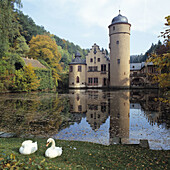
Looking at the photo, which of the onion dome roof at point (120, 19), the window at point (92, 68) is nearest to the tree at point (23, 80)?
the window at point (92, 68)

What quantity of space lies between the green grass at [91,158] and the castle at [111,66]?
34384 mm

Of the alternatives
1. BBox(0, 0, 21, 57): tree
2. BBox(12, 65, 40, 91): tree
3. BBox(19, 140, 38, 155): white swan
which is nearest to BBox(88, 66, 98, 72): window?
BBox(12, 65, 40, 91): tree

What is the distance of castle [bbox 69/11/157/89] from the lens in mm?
37344

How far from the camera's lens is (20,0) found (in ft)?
49.5

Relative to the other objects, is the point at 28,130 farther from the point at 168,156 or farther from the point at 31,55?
the point at 31,55

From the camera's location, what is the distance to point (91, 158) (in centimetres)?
390

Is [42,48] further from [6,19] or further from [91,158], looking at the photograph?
[91,158]

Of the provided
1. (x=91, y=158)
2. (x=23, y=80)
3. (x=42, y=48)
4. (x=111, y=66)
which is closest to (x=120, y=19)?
(x=111, y=66)

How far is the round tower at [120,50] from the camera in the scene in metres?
37.1

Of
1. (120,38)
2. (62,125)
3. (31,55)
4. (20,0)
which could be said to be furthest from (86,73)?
(62,125)

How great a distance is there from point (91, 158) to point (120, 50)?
120 ft

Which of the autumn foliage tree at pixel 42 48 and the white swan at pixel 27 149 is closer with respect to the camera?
the white swan at pixel 27 149

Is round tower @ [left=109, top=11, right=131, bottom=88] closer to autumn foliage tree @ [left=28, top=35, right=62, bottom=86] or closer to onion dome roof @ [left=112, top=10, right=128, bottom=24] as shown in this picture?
onion dome roof @ [left=112, top=10, right=128, bottom=24]

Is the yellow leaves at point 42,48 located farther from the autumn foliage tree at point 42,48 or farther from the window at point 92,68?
the window at point 92,68
